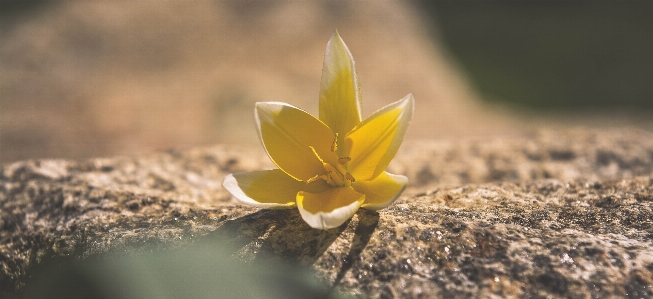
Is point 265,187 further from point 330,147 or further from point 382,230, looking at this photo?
point 382,230

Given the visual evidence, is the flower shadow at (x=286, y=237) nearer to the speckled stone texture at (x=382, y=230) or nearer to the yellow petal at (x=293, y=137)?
the speckled stone texture at (x=382, y=230)

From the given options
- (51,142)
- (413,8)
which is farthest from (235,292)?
(413,8)

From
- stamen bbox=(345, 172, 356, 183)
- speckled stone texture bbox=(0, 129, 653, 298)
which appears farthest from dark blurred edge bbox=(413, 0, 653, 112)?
stamen bbox=(345, 172, 356, 183)

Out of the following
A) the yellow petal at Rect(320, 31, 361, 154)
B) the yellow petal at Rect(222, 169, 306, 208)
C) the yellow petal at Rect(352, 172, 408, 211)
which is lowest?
the yellow petal at Rect(222, 169, 306, 208)

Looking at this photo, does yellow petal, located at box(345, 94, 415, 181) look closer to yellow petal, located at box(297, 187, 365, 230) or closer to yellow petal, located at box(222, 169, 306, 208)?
yellow petal, located at box(297, 187, 365, 230)

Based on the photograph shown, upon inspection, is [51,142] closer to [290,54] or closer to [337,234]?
[290,54]

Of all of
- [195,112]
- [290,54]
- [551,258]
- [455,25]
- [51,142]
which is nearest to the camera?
[551,258]

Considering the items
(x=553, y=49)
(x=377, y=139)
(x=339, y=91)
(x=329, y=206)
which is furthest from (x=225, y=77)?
(x=553, y=49)
